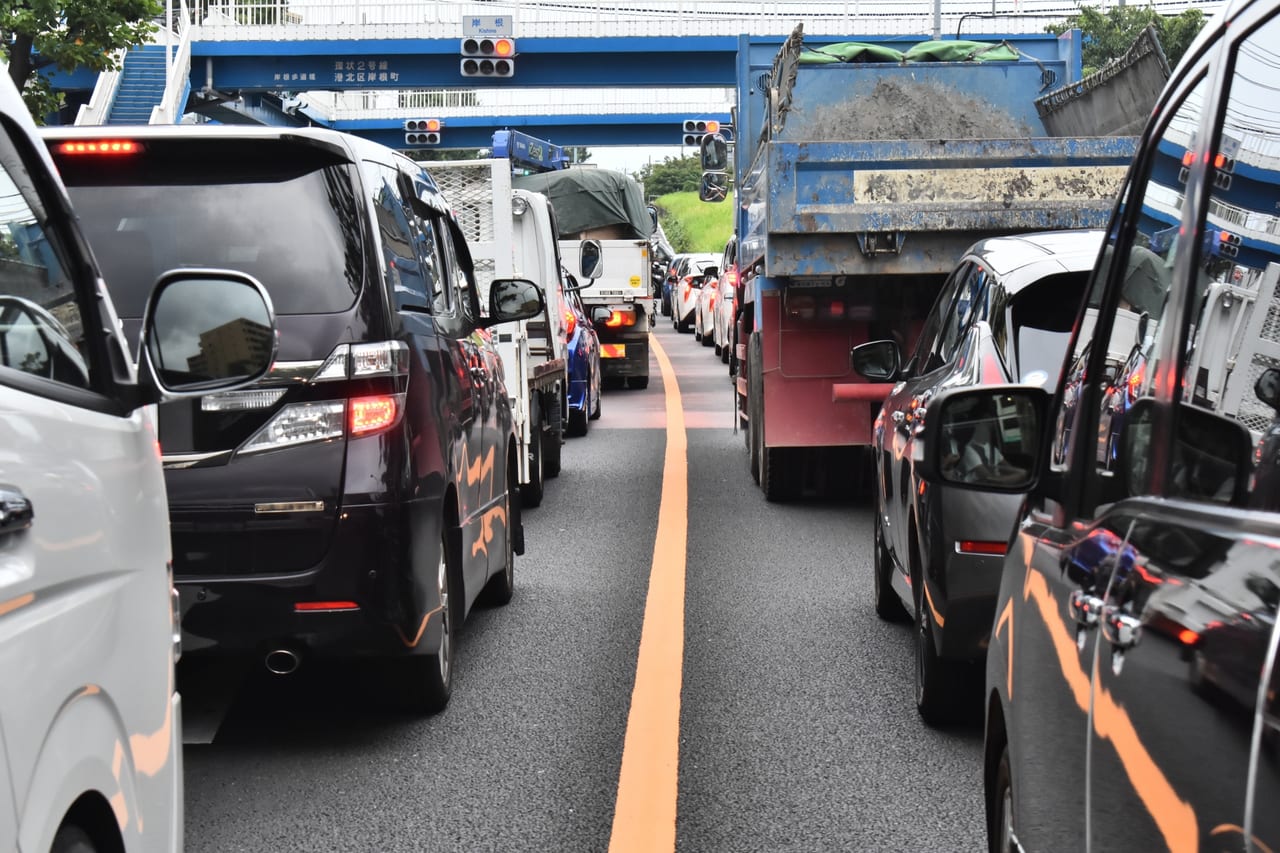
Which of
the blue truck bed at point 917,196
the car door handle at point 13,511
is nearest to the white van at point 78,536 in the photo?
the car door handle at point 13,511

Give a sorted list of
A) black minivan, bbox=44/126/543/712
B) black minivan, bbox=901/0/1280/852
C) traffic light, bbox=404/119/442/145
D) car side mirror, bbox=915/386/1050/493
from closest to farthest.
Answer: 1. black minivan, bbox=901/0/1280/852
2. car side mirror, bbox=915/386/1050/493
3. black minivan, bbox=44/126/543/712
4. traffic light, bbox=404/119/442/145

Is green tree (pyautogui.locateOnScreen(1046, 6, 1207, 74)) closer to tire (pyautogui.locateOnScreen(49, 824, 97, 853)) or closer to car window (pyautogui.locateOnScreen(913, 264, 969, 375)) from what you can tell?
car window (pyautogui.locateOnScreen(913, 264, 969, 375))

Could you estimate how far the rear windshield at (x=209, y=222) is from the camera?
18.1 ft

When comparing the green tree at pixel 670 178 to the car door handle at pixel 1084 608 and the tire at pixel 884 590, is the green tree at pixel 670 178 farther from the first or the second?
the car door handle at pixel 1084 608

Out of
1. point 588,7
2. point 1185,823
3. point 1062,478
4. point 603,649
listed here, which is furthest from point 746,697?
point 588,7

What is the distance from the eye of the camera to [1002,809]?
3557mm

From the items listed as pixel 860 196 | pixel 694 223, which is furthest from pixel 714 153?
pixel 694 223

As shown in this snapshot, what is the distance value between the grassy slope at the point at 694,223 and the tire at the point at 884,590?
102 meters

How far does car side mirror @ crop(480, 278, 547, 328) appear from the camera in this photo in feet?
25.9

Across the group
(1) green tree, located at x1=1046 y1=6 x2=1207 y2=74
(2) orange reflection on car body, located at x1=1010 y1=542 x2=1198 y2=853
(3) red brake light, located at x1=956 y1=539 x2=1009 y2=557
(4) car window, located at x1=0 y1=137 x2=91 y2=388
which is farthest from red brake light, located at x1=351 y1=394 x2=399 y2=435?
(1) green tree, located at x1=1046 y1=6 x2=1207 y2=74

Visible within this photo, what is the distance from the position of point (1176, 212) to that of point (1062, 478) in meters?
0.71

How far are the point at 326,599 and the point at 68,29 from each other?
20.2m

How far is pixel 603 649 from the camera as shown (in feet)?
24.5

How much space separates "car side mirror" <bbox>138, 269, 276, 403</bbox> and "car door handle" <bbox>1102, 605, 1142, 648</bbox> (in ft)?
5.68
